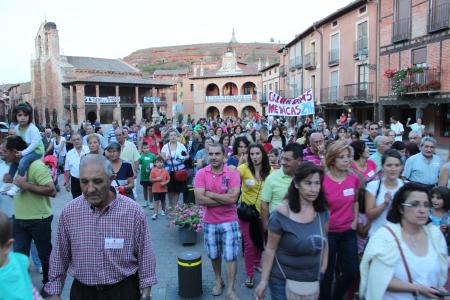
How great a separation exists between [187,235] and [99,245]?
4.02 metres

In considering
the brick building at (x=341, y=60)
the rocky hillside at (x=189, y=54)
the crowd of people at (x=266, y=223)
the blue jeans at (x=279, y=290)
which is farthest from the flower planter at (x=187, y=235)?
the rocky hillside at (x=189, y=54)

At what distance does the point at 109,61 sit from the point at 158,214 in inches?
2025

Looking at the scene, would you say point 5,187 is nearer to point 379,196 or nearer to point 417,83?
point 379,196

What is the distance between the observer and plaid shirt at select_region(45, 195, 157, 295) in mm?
2541

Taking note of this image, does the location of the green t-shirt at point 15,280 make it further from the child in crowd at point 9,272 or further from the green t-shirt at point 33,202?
the green t-shirt at point 33,202

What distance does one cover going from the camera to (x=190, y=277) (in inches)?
182

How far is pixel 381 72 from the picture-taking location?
22.7m

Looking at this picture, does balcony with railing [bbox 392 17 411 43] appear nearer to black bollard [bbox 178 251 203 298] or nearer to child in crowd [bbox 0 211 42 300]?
black bollard [bbox 178 251 203 298]

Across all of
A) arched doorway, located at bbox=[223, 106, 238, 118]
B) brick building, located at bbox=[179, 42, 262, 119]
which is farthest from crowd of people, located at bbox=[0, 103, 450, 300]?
arched doorway, located at bbox=[223, 106, 238, 118]

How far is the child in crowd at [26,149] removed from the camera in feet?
13.5

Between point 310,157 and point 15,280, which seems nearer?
point 15,280

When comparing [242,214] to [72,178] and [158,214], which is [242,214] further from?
[158,214]

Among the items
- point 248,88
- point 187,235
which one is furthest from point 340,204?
point 248,88

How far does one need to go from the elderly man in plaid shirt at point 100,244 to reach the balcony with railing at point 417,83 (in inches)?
736
